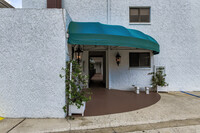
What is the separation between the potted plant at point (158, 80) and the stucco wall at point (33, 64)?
636 centimetres

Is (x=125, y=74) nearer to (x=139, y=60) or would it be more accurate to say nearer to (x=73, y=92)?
(x=139, y=60)

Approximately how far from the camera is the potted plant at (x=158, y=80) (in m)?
7.62

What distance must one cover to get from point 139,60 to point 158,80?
72.5 inches

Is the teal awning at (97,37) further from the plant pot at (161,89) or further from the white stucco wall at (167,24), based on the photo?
the plant pot at (161,89)

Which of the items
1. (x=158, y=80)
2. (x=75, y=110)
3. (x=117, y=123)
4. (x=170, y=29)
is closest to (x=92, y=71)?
(x=158, y=80)

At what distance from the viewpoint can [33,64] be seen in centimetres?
379

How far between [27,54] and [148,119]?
4.53 meters

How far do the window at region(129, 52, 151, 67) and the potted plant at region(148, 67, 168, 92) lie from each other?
754 millimetres

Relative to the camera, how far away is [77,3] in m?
8.08

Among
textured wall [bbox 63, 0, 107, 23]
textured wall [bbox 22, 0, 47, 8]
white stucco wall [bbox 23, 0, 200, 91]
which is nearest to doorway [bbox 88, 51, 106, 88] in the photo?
white stucco wall [bbox 23, 0, 200, 91]

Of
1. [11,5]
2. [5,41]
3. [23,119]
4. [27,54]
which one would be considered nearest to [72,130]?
[23,119]

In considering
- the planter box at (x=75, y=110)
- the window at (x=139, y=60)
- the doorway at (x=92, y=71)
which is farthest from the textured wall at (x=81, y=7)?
the planter box at (x=75, y=110)

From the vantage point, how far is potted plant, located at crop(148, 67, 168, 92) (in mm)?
7621

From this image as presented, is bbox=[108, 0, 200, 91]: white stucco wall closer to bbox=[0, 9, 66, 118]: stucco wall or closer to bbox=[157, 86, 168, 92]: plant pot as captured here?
bbox=[157, 86, 168, 92]: plant pot
